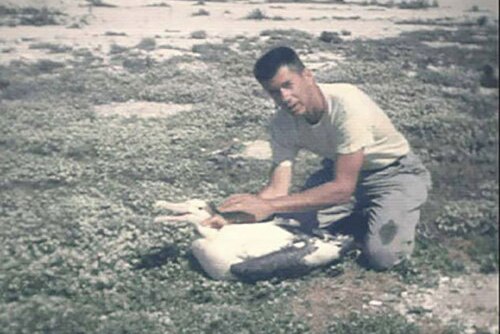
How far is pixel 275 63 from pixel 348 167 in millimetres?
817

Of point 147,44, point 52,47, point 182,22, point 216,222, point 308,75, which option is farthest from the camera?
point 52,47

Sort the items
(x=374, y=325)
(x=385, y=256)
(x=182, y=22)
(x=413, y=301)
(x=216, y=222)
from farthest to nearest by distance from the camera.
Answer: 1. (x=182, y=22)
2. (x=216, y=222)
3. (x=385, y=256)
4. (x=413, y=301)
5. (x=374, y=325)

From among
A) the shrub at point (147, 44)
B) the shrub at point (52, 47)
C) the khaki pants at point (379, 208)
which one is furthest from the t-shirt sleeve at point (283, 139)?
the shrub at point (52, 47)

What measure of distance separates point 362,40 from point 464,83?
0.73m

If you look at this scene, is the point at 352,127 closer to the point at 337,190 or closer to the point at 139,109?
the point at 337,190

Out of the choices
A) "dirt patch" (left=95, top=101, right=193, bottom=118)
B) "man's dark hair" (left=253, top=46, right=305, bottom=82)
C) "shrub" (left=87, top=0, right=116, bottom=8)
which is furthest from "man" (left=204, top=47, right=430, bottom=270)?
"shrub" (left=87, top=0, right=116, bottom=8)

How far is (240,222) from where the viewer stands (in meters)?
4.95

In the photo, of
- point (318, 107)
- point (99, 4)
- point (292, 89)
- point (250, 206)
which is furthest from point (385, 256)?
point (99, 4)

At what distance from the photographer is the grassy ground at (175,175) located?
15.1 ft

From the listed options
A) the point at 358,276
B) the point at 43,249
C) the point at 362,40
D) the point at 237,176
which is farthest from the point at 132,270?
the point at 362,40

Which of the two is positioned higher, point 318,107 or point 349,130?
point 318,107

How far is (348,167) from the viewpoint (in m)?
4.86

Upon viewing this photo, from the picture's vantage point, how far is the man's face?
4.86m

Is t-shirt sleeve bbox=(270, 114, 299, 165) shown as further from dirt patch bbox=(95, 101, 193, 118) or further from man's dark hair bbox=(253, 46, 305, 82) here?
dirt patch bbox=(95, 101, 193, 118)
